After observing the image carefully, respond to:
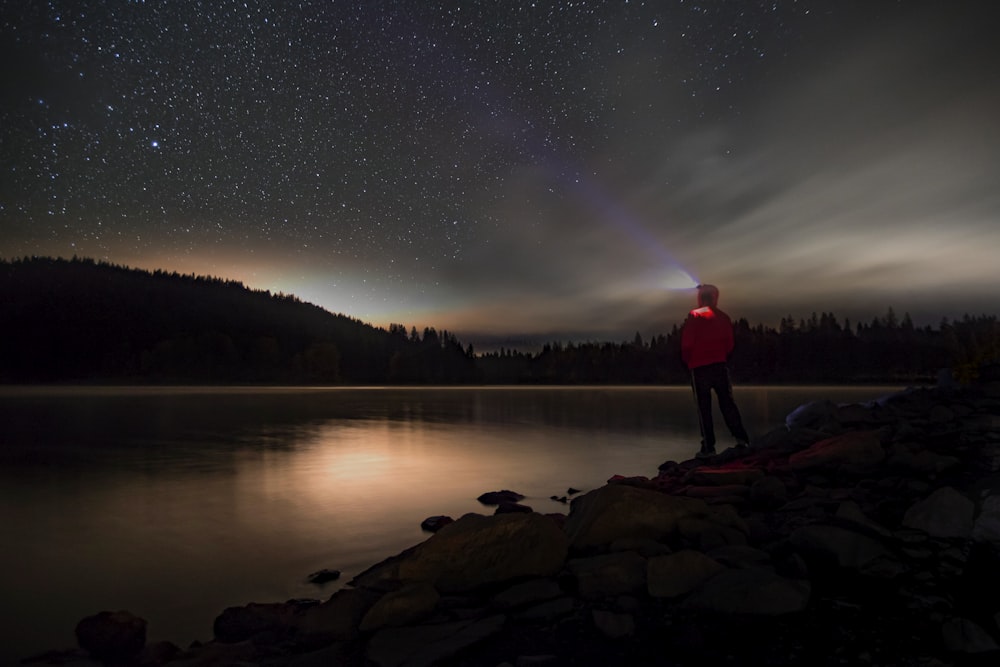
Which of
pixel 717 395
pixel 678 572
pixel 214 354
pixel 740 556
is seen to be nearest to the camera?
pixel 678 572

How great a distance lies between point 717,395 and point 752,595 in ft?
30.5

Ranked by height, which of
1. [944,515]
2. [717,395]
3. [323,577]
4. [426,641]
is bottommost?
[323,577]

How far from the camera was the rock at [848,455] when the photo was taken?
8266mm

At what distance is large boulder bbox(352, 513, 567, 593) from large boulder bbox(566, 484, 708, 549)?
388 mm

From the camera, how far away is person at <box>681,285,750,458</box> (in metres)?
12.6

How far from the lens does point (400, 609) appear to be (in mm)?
4785

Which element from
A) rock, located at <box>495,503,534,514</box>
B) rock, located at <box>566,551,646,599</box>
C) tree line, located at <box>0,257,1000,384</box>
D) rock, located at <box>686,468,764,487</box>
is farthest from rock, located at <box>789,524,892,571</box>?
tree line, located at <box>0,257,1000,384</box>

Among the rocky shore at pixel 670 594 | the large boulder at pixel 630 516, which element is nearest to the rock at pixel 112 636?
the rocky shore at pixel 670 594

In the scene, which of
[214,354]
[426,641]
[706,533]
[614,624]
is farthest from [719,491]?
[214,354]

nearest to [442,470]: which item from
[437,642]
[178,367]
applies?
[437,642]

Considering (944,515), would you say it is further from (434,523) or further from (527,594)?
(434,523)

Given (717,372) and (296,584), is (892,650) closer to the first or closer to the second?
(296,584)

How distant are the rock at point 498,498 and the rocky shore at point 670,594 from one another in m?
4.21

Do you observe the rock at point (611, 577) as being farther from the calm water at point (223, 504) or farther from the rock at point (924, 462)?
the rock at point (924, 462)
